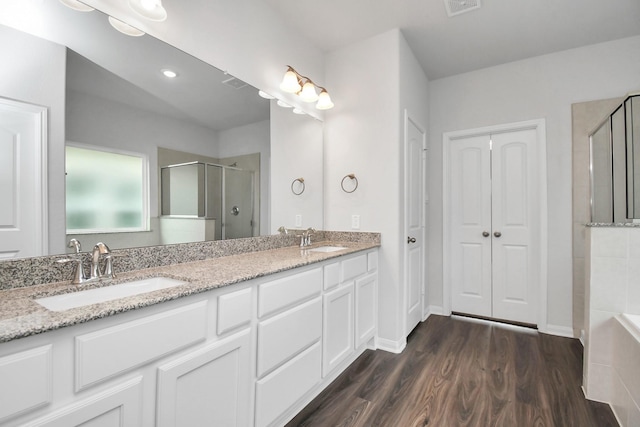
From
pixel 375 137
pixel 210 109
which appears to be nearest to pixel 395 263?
pixel 375 137

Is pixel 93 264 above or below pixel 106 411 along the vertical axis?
above

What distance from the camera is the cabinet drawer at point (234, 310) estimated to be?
1221 mm

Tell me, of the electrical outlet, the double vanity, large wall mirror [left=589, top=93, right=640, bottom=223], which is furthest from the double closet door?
the double vanity

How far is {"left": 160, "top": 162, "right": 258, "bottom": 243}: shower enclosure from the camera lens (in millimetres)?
1655

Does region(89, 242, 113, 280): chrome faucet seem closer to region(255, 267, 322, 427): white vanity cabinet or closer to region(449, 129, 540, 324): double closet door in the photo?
region(255, 267, 322, 427): white vanity cabinet

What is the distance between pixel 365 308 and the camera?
2375 mm

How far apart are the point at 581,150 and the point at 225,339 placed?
335cm

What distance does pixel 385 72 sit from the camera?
2.59 m

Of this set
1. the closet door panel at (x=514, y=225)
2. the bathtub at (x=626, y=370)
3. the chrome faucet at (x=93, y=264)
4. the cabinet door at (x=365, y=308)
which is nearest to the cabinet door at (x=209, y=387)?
the chrome faucet at (x=93, y=264)

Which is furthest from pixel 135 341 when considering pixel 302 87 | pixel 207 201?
pixel 302 87

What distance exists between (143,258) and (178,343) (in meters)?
0.61

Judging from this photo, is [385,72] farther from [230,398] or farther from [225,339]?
[230,398]

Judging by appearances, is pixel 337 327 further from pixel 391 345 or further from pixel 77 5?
pixel 77 5

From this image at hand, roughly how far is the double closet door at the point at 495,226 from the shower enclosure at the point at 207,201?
2.38 metres
